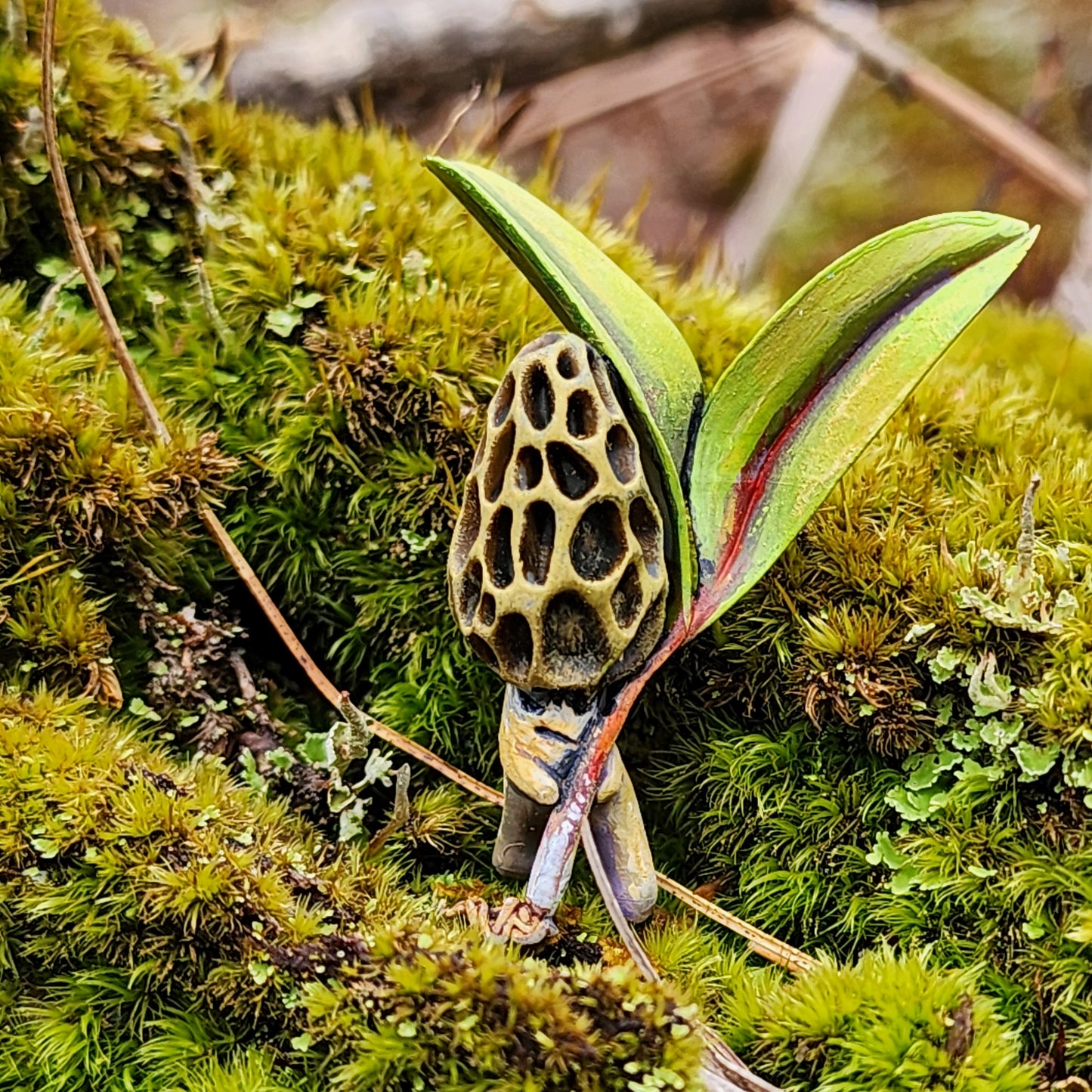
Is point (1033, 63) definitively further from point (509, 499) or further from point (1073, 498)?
point (509, 499)

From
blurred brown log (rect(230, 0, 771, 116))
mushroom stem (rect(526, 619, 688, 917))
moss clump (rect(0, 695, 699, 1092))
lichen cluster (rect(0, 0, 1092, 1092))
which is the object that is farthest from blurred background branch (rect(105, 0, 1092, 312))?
moss clump (rect(0, 695, 699, 1092))

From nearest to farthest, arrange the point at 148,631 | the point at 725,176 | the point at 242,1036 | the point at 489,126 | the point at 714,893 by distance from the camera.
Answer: the point at 242,1036 → the point at 714,893 → the point at 148,631 → the point at 489,126 → the point at 725,176

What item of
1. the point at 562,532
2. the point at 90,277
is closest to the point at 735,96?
the point at 90,277

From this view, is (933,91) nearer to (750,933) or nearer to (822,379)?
(822,379)

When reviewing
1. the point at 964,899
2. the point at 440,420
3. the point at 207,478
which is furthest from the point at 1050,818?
the point at 207,478

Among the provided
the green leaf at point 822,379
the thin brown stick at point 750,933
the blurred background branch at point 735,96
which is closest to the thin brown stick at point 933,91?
the blurred background branch at point 735,96

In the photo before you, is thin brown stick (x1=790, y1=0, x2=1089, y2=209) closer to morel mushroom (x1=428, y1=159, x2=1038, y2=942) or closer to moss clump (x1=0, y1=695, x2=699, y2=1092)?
morel mushroom (x1=428, y1=159, x2=1038, y2=942)
